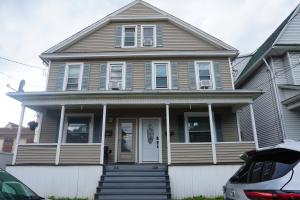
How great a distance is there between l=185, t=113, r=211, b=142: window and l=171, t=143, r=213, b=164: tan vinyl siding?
1686mm

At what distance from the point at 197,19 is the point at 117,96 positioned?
12201 mm

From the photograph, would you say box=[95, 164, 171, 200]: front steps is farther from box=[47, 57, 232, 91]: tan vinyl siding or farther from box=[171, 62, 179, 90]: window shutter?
box=[47, 57, 232, 91]: tan vinyl siding

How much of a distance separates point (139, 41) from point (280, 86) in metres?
7.04

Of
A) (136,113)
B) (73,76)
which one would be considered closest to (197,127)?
(136,113)

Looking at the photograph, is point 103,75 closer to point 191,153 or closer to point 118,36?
point 118,36

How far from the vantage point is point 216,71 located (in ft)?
38.9

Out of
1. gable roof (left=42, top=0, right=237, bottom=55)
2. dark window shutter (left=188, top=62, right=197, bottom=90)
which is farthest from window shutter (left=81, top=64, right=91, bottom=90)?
dark window shutter (left=188, top=62, right=197, bottom=90)

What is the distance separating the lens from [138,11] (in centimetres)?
1308

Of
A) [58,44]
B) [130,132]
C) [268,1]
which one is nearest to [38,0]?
[58,44]

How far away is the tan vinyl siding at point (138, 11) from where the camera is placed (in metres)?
13.0

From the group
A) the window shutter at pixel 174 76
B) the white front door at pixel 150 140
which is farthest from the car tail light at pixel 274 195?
the window shutter at pixel 174 76

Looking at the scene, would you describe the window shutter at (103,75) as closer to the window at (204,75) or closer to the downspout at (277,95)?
the window at (204,75)

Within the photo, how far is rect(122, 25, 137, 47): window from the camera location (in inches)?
494

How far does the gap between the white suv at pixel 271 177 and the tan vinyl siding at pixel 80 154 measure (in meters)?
6.55
